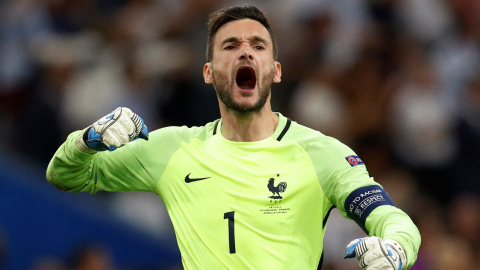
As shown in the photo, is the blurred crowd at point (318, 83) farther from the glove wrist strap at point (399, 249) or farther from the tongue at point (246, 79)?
the glove wrist strap at point (399, 249)

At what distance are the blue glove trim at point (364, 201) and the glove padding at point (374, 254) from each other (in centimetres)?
47

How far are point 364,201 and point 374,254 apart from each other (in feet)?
2.06

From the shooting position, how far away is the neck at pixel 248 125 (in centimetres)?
470

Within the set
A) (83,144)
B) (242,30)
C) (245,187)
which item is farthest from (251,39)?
(83,144)

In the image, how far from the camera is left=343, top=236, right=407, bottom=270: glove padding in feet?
11.4

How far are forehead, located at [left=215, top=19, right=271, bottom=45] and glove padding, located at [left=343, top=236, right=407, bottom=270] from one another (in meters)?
1.81

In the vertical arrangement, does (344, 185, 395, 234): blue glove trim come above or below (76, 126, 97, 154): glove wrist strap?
below

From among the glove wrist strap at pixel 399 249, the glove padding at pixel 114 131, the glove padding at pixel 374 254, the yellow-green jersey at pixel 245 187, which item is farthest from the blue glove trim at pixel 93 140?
the glove wrist strap at pixel 399 249

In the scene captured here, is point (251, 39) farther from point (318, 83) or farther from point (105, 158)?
point (318, 83)

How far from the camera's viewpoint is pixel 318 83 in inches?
351

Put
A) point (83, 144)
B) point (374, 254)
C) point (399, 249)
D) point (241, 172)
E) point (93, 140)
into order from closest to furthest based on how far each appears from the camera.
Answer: point (374, 254)
point (399, 249)
point (93, 140)
point (83, 144)
point (241, 172)

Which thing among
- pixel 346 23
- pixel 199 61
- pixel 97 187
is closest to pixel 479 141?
pixel 346 23

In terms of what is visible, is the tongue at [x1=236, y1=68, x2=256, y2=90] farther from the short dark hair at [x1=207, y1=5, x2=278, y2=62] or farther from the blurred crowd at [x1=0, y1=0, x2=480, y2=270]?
the blurred crowd at [x1=0, y1=0, x2=480, y2=270]

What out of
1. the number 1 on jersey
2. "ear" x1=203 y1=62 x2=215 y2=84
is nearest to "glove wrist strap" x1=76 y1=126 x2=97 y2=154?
the number 1 on jersey
